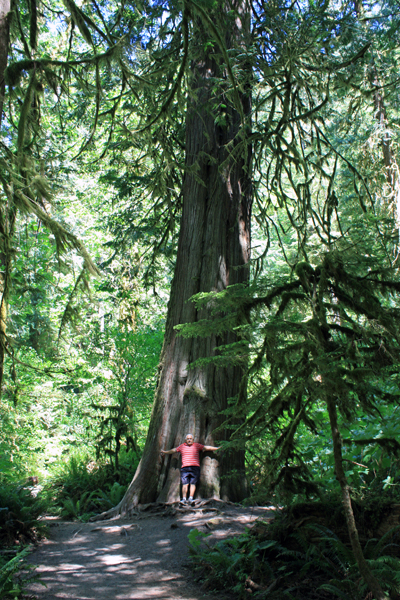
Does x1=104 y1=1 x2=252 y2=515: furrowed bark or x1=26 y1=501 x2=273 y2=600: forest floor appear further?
x1=104 y1=1 x2=252 y2=515: furrowed bark

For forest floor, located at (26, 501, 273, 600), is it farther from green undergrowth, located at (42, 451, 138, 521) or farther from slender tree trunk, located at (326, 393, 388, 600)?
slender tree trunk, located at (326, 393, 388, 600)

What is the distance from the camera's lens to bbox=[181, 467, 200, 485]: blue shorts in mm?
6457

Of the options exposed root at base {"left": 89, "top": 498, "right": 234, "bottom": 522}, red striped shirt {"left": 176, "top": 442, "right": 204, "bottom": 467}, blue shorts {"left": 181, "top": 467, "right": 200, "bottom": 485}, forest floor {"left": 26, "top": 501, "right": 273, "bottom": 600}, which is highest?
red striped shirt {"left": 176, "top": 442, "right": 204, "bottom": 467}

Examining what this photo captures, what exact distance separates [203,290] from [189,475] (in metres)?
2.89

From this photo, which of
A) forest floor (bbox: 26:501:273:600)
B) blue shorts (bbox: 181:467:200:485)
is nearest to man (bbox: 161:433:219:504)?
blue shorts (bbox: 181:467:200:485)

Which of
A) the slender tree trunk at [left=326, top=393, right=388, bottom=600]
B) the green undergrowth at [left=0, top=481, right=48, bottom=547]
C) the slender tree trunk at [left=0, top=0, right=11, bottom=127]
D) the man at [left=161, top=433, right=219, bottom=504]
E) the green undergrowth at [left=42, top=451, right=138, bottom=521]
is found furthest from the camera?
the green undergrowth at [left=42, top=451, right=138, bottom=521]

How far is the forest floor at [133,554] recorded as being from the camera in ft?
12.8

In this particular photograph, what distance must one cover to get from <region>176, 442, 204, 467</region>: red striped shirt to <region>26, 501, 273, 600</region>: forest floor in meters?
0.57

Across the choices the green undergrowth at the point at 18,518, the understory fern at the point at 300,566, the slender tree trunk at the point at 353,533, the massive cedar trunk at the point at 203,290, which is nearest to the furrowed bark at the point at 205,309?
the massive cedar trunk at the point at 203,290

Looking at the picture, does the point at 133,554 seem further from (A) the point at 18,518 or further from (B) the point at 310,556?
(B) the point at 310,556

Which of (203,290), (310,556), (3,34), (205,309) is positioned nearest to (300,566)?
(310,556)

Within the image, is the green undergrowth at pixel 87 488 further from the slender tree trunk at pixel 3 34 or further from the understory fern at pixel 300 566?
the slender tree trunk at pixel 3 34

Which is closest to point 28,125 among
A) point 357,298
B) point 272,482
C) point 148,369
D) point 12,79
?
point 12,79

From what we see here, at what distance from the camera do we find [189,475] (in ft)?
21.2
